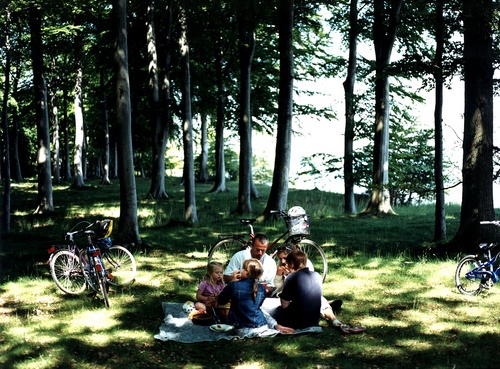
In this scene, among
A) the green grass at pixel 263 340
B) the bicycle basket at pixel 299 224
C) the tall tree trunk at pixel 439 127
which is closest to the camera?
the green grass at pixel 263 340

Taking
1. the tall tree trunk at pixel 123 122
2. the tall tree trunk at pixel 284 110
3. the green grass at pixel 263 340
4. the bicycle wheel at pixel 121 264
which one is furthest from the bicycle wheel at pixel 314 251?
the tall tree trunk at pixel 284 110

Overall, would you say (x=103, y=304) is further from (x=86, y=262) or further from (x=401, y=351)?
(x=401, y=351)

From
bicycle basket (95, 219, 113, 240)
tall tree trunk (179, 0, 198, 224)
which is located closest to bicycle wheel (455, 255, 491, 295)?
bicycle basket (95, 219, 113, 240)

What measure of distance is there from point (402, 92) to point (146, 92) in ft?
48.1

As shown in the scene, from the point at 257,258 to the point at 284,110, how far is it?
9.81 m

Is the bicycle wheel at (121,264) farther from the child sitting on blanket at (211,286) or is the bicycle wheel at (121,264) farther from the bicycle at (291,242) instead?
the child sitting on blanket at (211,286)

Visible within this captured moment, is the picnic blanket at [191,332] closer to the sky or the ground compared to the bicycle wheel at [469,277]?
closer to the ground

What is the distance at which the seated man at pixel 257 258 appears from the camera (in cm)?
847

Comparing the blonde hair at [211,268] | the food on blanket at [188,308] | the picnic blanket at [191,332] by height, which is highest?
the blonde hair at [211,268]

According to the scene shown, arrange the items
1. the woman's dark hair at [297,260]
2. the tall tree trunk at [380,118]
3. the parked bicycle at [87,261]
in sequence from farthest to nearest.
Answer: the tall tree trunk at [380,118] < the parked bicycle at [87,261] < the woman's dark hair at [297,260]

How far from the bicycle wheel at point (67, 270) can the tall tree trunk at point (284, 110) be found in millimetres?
9121

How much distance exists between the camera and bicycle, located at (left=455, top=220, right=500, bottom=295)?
870cm

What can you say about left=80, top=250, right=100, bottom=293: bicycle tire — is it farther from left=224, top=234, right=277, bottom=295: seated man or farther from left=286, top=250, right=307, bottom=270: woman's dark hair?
left=286, top=250, right=307, bottom=270: woman's dark hair

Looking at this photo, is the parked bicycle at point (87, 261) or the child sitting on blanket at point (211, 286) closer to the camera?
the child sitting on blanket at point (211, 286)
